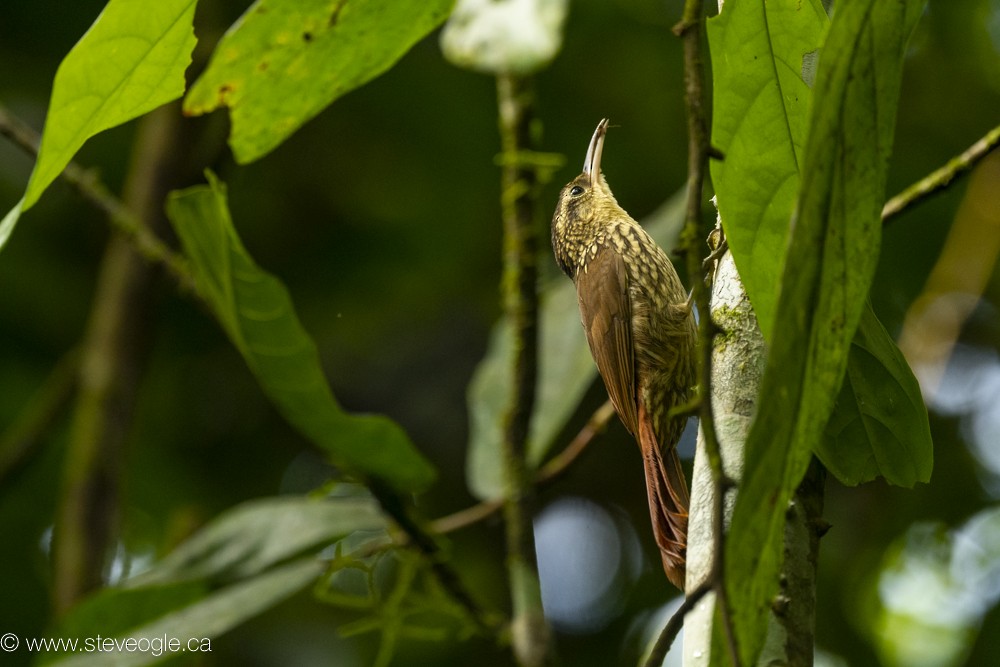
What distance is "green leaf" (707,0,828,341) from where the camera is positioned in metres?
1.12

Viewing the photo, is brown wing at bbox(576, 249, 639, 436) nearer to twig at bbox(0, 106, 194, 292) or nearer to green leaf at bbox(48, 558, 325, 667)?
green leaf at bbox(48, 558, 325, 667)

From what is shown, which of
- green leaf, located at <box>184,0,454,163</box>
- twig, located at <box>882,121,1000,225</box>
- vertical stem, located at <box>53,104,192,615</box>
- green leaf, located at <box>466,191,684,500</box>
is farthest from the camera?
vertical stem, located at <box>53,104,192,615</box>

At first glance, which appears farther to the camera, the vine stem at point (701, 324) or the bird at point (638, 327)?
the bird at point (638, 327)

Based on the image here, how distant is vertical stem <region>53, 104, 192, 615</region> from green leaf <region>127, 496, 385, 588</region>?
717 millimetres

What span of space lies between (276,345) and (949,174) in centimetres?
105

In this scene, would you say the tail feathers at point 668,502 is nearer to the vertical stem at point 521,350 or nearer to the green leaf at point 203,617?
the vertical stem at point 521,350

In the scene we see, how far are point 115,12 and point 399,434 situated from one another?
92cm

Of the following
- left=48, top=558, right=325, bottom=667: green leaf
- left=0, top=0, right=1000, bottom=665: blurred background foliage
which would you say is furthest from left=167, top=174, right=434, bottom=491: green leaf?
left=0, top=0, right=1000, bottom=665: blurred background foliage

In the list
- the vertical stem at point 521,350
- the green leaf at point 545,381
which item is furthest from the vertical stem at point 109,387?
the vertical stem at point 521,350

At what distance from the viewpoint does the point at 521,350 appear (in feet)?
6.03

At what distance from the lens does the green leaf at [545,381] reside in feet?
Answer: 7.35

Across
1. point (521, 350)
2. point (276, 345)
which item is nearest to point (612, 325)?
point (521, 350)

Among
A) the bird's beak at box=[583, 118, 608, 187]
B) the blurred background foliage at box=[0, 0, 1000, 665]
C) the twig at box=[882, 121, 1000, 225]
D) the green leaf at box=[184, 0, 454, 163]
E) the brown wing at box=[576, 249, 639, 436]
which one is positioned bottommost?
the blurred background foliage at box=[0, 0, 1000, 665]

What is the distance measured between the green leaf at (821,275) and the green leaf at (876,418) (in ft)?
0.91
